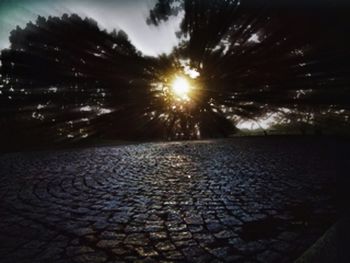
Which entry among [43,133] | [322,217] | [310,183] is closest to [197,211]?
[322,217]

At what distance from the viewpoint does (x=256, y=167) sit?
8414mm

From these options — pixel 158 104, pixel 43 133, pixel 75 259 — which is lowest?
pixel 75 259

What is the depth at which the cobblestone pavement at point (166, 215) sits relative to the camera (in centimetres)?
328

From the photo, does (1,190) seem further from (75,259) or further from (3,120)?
(3,120)

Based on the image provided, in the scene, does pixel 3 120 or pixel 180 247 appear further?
pixel 3 120

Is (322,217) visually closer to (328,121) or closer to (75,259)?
(75,259)

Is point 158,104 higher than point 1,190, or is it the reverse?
point 158,104

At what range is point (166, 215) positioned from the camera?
4.40 metres

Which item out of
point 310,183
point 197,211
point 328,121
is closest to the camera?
point 197,211

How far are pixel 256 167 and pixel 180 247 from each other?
18.1 ft

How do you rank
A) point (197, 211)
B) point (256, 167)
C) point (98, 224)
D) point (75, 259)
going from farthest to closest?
point (256, 167) → point (197, 211) → point (98, 224) → point (75, 259)

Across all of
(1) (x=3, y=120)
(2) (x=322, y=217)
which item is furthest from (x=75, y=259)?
(1) (x=3, y=120)

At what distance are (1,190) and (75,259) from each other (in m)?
4.18

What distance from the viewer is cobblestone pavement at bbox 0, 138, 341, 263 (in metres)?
3.28
